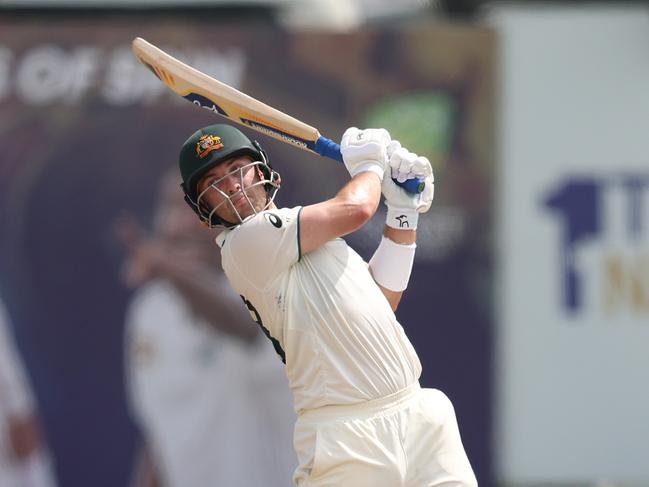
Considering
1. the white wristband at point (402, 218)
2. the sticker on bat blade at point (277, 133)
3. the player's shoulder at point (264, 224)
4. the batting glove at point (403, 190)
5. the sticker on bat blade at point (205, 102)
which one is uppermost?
the sticker on bat blade at point (205, 102)

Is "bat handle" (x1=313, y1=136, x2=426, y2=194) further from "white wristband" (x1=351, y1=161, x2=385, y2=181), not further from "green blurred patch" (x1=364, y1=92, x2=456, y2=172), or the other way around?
"green blurred patch" (x1=364, y1=92, x2=456, y2=172)

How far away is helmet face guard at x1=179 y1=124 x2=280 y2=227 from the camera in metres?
4.24

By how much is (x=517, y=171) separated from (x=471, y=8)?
1.34m

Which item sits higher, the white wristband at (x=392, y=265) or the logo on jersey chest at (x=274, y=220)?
the logo on jersey chest at (x=274, y=220)

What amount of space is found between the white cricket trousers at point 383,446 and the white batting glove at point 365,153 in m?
0.66

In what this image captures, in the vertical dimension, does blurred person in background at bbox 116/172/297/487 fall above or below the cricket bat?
below

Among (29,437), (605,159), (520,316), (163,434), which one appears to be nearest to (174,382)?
(163,434)

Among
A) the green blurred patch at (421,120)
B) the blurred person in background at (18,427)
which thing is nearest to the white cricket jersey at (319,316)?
the green blurred patch at (421,120)

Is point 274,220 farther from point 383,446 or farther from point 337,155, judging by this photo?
point 383,446

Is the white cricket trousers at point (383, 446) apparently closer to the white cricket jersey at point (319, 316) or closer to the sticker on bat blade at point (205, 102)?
the white cricket jersey at point (319, 316)

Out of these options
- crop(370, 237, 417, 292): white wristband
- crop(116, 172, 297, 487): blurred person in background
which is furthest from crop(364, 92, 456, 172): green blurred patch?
crop(370, 237, 417, 292): white wristband

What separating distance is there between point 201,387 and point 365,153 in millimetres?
4727

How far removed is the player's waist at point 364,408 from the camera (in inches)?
163

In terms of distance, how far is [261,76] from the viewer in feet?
29.2
